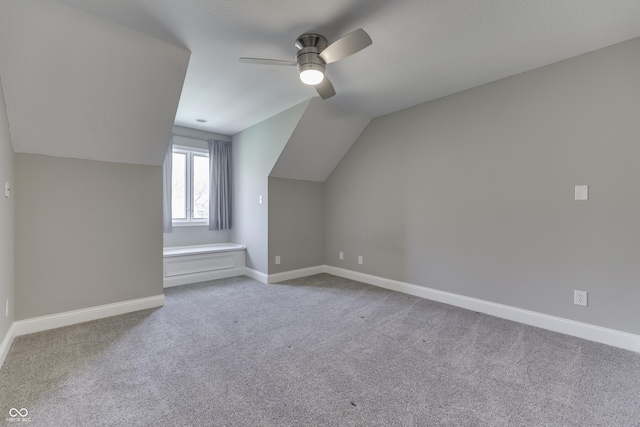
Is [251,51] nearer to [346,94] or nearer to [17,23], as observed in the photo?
[346,94]

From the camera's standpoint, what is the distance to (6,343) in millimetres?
2150

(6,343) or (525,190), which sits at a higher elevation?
(525,190)

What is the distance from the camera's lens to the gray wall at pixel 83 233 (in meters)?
2.52

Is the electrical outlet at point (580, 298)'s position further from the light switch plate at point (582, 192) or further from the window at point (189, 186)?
the window at point (189, 186)

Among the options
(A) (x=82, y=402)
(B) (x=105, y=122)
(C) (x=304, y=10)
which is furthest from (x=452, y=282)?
(B) (x=105, y=122)

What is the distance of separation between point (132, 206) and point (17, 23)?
170 cm

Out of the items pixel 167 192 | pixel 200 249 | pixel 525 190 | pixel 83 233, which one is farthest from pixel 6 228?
pixel 525 190

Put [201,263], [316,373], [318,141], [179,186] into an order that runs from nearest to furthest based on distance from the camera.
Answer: [316,373] → [318,141] → [201,263] → [179,186]

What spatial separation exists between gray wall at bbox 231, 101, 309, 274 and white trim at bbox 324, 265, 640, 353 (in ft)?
6.26

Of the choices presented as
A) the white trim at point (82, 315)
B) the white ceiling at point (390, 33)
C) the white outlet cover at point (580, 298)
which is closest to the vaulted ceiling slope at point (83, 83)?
the white ceiling at point (390, 33)

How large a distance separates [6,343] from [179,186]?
9.38ft

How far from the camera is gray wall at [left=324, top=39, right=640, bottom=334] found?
2.27m

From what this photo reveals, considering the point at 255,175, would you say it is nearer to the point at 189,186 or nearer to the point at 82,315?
the point at 189,186

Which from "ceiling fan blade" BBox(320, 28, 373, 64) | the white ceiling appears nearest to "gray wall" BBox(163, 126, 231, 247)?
the white ceiling
